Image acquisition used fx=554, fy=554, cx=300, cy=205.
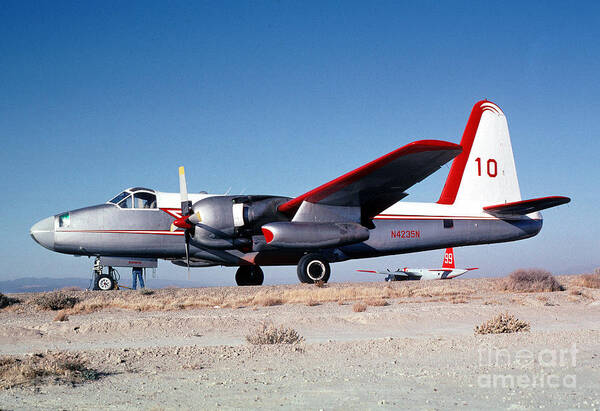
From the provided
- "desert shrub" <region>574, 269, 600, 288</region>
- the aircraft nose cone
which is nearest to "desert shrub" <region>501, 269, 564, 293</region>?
"desert shrub" <region>574, 269, 600, 288</region>

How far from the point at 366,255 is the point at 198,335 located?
10663mm

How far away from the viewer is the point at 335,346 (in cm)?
890

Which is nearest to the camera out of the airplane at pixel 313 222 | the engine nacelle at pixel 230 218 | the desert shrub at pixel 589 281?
the airplane at pixel 313 222

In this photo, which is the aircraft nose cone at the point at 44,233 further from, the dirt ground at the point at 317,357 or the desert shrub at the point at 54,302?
the desert shrub at the point at 54,302

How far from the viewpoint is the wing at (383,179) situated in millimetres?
15359

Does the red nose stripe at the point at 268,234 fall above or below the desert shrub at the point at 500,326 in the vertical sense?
above

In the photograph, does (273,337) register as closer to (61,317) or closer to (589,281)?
(61,317)

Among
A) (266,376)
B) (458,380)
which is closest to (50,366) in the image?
(266,376)

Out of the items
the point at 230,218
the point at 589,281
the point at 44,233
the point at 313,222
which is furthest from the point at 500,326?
the point at 589,281

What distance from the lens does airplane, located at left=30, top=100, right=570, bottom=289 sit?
17719mm

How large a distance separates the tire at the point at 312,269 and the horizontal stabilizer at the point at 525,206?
24.9ft

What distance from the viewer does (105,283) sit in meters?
19.1

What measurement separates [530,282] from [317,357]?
52.3 feet

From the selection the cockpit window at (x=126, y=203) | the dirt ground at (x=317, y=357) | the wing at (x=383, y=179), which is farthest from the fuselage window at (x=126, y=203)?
the wing at (x=383, y=179)
